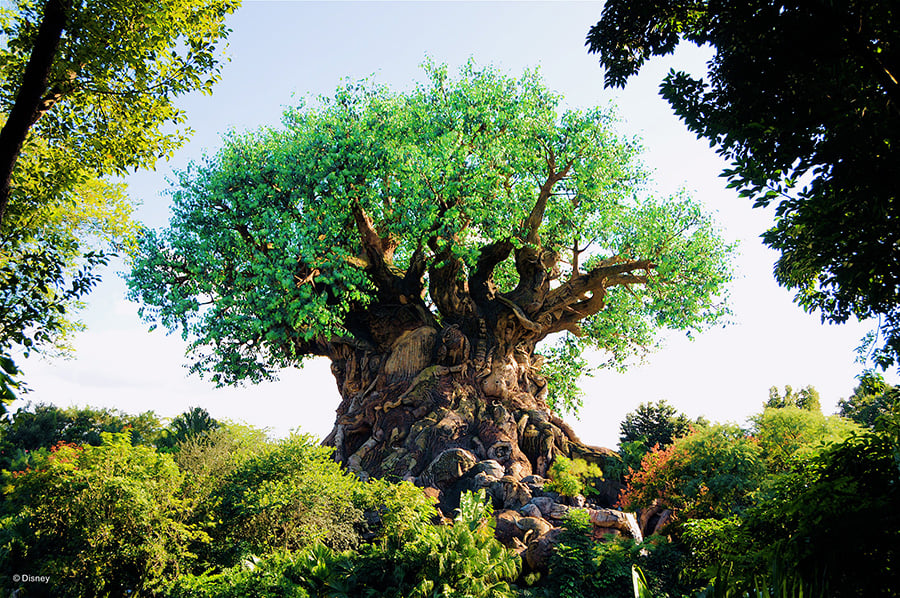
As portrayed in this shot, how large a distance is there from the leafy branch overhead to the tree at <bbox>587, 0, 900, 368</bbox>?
8.27 metres

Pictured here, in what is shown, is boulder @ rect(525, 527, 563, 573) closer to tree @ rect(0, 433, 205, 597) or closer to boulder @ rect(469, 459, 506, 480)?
boulder @ rect(469, 459, 506, 480)

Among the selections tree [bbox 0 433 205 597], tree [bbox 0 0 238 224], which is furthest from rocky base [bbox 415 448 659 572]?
tree [bbox 0 0 238 224]

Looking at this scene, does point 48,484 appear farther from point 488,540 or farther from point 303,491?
point 488,540

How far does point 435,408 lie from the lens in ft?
51.1

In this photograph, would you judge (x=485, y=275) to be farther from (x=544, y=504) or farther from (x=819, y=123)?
(x=819, y=123)

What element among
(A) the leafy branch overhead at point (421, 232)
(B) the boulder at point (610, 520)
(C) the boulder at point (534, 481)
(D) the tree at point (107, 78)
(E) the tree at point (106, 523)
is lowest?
(E) the tree at point (106, 523)

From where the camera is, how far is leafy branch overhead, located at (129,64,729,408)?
14.4 metres

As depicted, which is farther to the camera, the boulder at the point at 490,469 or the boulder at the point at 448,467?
the boulder at the point at 448,467

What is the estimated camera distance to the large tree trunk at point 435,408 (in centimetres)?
1483

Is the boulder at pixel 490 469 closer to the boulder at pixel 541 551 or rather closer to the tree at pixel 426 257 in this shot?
the tree at pixel 426 257

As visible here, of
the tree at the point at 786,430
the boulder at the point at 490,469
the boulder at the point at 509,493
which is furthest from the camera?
the boulder at the point at 490,469

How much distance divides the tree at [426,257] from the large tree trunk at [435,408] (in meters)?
0.05

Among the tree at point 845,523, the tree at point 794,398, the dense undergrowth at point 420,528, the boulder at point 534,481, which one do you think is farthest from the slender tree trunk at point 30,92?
the tree at point 794,398

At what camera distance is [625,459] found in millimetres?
15836
